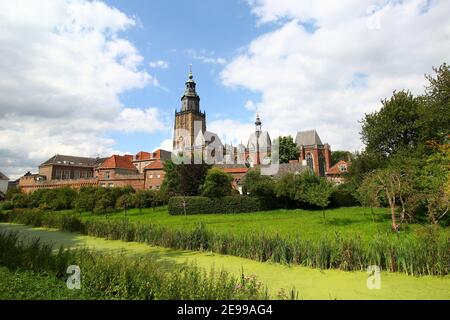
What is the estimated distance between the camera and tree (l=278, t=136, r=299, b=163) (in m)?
68.7

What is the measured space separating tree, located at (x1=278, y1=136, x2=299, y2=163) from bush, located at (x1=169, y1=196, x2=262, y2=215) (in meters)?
34.3

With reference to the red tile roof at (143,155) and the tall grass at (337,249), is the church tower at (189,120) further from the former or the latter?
the tall grass at (337,249)

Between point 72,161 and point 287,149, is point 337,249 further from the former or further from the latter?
point 72,161

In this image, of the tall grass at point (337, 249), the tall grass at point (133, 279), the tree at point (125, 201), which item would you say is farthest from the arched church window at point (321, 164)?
the tall grass at point (133, 279)

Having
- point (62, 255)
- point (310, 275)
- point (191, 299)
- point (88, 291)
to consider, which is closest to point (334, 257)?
point (310, 275)

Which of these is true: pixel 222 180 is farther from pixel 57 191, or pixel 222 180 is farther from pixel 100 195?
pixel 57 191

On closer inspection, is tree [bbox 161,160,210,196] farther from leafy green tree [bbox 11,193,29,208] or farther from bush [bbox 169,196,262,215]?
leafy green tree [bbox 11,193,29,208]

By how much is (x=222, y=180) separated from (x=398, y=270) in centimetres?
2679

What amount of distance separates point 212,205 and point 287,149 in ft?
128

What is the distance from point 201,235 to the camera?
13.4 meters

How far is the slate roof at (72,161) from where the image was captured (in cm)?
7445

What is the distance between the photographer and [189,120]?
3142 inches

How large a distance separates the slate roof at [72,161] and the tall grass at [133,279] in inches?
2931

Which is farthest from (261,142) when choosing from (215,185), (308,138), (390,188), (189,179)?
(390,188)
